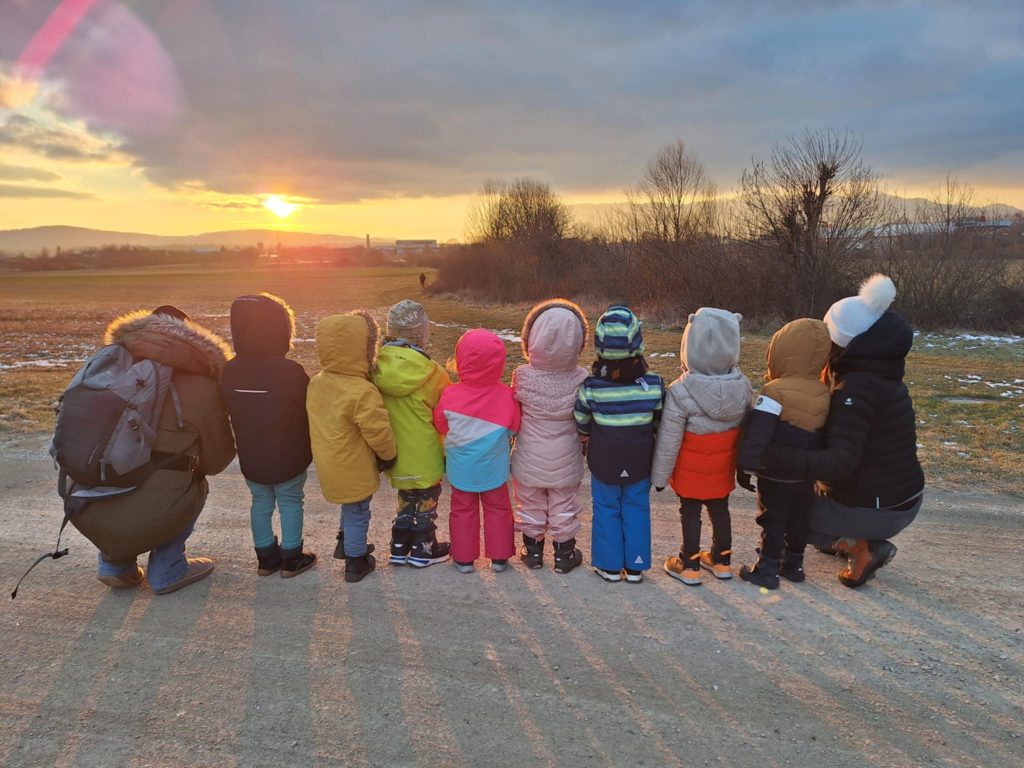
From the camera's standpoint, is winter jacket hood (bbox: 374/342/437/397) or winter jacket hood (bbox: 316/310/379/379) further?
winter jacket hood (bbox: 374/342/437/397)

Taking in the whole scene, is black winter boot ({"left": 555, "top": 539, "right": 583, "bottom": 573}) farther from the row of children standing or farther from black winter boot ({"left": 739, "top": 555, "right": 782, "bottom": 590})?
black winter boot ({"left": 739, "top": 555, "right": 782, "bottom": 590})

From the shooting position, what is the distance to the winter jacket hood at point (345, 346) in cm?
329

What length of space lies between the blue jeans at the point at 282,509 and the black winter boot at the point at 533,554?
1.36 metres

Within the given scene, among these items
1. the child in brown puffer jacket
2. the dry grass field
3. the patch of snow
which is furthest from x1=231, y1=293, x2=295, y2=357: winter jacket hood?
the patch of snow

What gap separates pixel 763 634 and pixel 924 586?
1.15 meters

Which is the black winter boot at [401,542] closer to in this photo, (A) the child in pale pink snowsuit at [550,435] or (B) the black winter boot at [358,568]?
(B) the black winter boot at [358,568]

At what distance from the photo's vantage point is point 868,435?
3141 mm

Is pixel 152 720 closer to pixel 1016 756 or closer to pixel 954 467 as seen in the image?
pixel 1016 756

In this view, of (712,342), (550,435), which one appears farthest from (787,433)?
(550,435)

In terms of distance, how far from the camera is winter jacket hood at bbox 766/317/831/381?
3176 millimetres

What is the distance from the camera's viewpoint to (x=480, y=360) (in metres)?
3.39

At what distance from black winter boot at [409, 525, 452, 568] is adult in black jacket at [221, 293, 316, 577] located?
68cm

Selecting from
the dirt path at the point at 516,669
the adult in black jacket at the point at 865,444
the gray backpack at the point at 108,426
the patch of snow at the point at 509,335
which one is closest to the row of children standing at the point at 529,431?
the adult in black jacket at the point at 865,444

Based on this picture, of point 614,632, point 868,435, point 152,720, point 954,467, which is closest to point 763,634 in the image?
point 614,632
